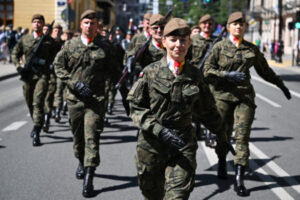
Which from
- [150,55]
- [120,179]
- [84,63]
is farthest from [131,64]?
[120,179]

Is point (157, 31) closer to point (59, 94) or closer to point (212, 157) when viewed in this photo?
point (212, 157)

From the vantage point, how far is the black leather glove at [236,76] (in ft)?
17.7

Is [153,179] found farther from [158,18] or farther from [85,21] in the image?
[158,18]

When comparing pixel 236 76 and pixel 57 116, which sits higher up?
pixel 236 76

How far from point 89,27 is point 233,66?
5.56 ft

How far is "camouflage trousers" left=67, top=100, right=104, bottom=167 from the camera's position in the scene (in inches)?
219

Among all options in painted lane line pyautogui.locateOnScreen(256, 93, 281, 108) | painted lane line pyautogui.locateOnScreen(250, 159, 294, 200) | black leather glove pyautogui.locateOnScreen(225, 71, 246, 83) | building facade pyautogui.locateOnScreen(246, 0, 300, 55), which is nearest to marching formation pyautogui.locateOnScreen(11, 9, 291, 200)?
black leather glove pyautogui.locateOnScreen(225, 71, 246, 83)

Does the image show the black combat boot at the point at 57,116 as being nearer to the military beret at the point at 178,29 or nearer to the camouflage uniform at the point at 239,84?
the camouflage uniform at the point at 239,84

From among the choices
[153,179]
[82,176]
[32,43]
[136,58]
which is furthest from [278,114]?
[153,179]

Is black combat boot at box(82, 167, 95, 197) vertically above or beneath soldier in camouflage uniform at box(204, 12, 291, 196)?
beneath

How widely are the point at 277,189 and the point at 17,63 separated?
15.5 ft

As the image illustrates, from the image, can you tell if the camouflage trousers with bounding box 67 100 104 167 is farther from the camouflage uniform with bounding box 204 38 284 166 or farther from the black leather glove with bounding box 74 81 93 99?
the camouflage uniform with bounding box 204 38 284 166

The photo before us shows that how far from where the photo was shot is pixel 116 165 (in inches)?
263

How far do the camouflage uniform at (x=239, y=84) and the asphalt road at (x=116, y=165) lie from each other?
0.56 meters
